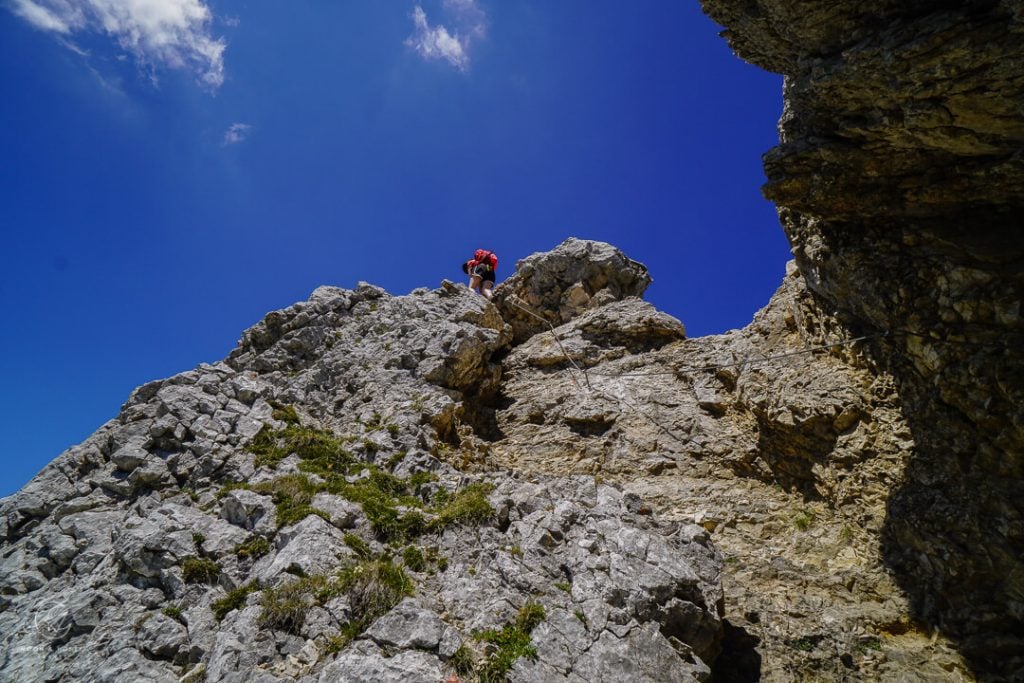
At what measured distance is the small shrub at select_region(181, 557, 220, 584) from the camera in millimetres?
11531

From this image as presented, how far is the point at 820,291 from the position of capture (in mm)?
15867

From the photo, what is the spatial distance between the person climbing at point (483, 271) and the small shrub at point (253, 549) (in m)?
19.2

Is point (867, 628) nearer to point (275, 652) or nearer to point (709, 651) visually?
point (709, 651)

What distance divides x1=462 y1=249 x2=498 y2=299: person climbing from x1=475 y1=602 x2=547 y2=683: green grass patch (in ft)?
68.4

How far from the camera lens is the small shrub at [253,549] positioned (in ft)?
40.0

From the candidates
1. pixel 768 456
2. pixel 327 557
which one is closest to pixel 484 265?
pixel 768 456

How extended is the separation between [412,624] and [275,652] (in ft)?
8.45

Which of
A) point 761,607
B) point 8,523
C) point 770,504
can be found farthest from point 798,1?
point 8,523

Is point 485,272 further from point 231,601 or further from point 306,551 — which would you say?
point 231,601

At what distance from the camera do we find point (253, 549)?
12.3m

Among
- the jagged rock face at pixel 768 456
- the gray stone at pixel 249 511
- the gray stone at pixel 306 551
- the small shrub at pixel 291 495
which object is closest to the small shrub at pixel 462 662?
the gray stone at pixel 306 551

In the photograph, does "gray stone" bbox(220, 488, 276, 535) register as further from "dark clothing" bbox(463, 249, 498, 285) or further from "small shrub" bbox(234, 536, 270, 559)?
"dark clothing" bbox(463, 249, 498, 285)

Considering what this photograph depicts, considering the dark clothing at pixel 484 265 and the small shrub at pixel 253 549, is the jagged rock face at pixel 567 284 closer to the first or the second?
the dark clothing at pixel 484 265

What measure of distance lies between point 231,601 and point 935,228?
19084mm
